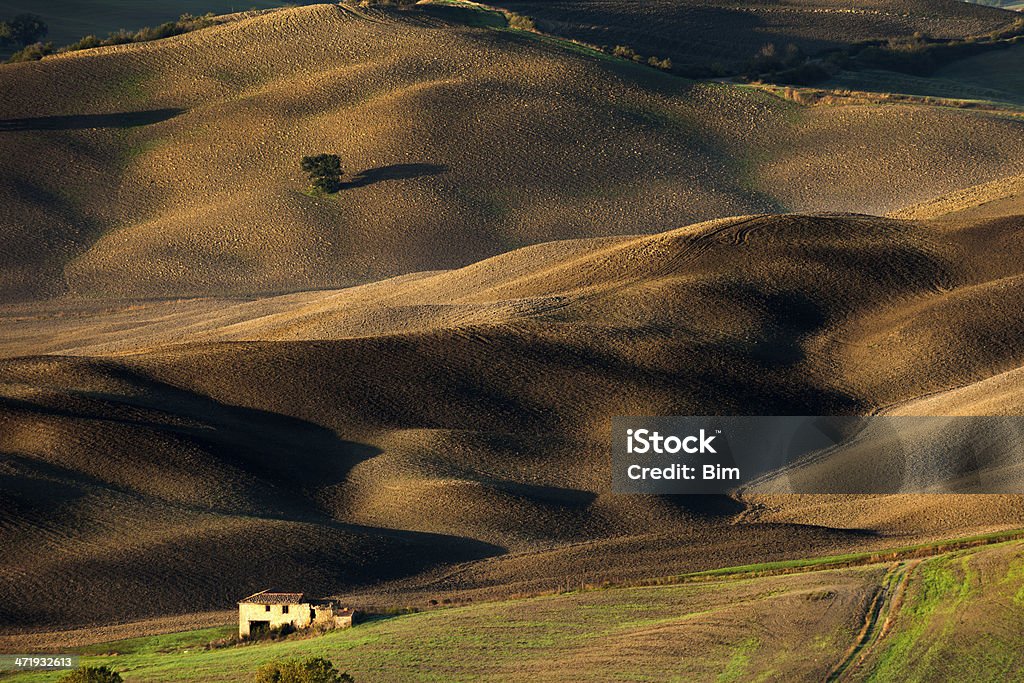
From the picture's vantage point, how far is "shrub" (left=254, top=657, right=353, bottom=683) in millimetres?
26938

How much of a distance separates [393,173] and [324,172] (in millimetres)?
3932

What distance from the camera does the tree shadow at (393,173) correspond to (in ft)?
291

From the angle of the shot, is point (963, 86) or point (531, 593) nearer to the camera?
point (531, 593)

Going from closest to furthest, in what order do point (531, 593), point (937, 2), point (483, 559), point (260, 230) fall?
point (531, 593)
point (483, 559)
point (260, 230)
point (937, 2)

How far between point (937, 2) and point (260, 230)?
82.9 meters

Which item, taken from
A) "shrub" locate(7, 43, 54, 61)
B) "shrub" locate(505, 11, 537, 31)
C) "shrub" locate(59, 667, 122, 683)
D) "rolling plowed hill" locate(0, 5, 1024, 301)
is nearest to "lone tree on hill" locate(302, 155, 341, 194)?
"rolling plowed hill" locate(0, 5, 1024, 301)

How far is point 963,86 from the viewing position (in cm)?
11275

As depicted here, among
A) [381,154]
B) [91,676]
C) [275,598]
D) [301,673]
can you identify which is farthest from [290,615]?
[381,154]

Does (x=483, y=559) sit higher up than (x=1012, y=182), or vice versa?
(x=1012, y=182)

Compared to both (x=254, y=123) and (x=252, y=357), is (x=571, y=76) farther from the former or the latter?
(x=252, y=357)

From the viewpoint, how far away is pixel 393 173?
89250mm

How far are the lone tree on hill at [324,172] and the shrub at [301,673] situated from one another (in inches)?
2428

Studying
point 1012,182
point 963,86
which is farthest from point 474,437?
point 963,86

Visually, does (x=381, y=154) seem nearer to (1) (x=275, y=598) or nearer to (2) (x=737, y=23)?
(2) (x=737, y=23)
